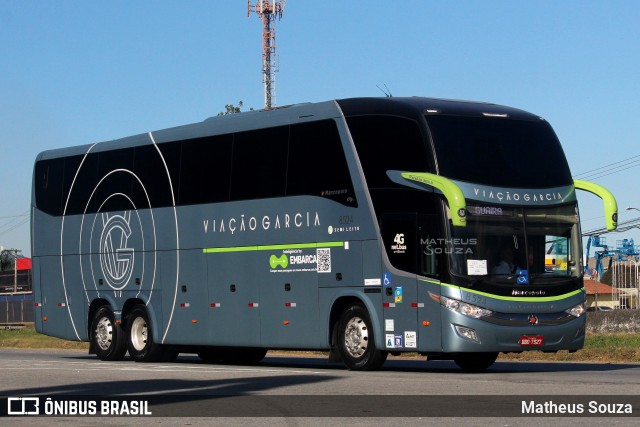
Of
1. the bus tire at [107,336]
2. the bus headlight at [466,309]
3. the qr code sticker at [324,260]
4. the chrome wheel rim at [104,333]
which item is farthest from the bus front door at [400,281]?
the chrome wheel rim at [104,333]

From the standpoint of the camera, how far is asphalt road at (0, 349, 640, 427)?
13406 millimetres

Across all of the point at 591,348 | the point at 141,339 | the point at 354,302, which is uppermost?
the point at 354,302

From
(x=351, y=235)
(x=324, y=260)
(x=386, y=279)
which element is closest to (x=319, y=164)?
(x=351, y=235)

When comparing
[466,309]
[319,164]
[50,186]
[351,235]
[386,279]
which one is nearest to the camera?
[466,309]

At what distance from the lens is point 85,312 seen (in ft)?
96.0

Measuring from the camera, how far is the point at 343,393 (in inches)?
651

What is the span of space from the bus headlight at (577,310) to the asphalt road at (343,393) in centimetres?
98

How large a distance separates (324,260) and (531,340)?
4074mm

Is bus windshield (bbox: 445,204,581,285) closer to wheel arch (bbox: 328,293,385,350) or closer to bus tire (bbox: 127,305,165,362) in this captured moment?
wheel arch (bbox: 328,293,385,350)

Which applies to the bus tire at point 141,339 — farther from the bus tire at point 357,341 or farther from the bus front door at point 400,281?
the bus front door at point 400,281

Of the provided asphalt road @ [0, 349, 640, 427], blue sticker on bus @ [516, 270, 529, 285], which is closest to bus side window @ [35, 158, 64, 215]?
asphalt road @ [0, 349, 640, 427]

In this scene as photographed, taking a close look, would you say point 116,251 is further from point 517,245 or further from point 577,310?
point 577,310

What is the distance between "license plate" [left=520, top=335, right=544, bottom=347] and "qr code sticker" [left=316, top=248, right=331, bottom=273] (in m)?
3.82

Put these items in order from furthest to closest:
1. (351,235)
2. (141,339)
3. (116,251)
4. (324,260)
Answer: (116,251) < (141,339) < (324,260) < (351,235)
